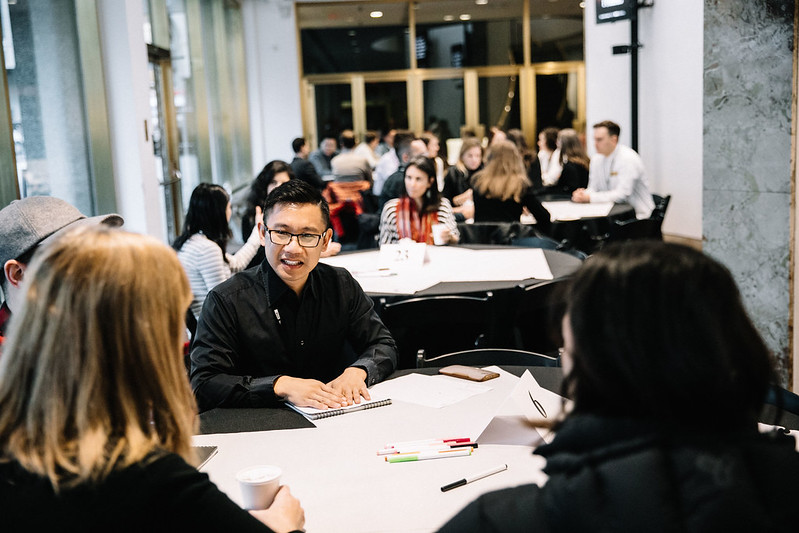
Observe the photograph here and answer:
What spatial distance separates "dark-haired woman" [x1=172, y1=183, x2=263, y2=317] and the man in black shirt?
4.77 feet

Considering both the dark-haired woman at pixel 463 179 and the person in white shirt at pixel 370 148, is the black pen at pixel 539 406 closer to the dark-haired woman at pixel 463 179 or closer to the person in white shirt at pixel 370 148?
the dark-haired woman at pixel 463 179

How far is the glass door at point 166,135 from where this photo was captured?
7938 millimetres

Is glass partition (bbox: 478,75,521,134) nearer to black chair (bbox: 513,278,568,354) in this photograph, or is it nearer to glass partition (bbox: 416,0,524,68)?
glass partition (bbox: 416,0,524,68)

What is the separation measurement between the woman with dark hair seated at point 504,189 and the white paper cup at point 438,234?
4.07ft

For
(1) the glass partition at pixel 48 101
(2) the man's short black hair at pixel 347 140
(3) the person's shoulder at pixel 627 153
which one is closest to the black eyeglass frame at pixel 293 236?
(1) the glass partition at pixel 48 101

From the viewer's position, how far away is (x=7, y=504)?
1.19 m

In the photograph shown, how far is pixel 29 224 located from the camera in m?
2.27

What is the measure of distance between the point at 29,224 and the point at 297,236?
2.84 ft

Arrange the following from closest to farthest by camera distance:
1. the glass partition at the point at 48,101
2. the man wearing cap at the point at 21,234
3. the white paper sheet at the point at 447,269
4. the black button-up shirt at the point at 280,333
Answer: the man wearing cap at the point at 21,234 → the black button-up shirt at the point at 280,333 → the white paper sheet at the point at 447,269 → the glass partition at the point at 48,101

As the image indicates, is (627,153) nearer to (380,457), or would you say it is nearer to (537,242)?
(537,242)

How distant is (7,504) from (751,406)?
107cm

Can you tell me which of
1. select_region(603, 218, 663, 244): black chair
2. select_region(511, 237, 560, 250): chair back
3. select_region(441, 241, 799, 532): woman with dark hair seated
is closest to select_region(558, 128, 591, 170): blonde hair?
select_region(603, 218, 663, 244): black chair

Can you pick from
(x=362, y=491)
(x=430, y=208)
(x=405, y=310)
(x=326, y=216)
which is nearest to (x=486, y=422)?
(x=362, y=491)

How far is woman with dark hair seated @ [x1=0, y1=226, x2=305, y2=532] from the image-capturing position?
1.18 meters
